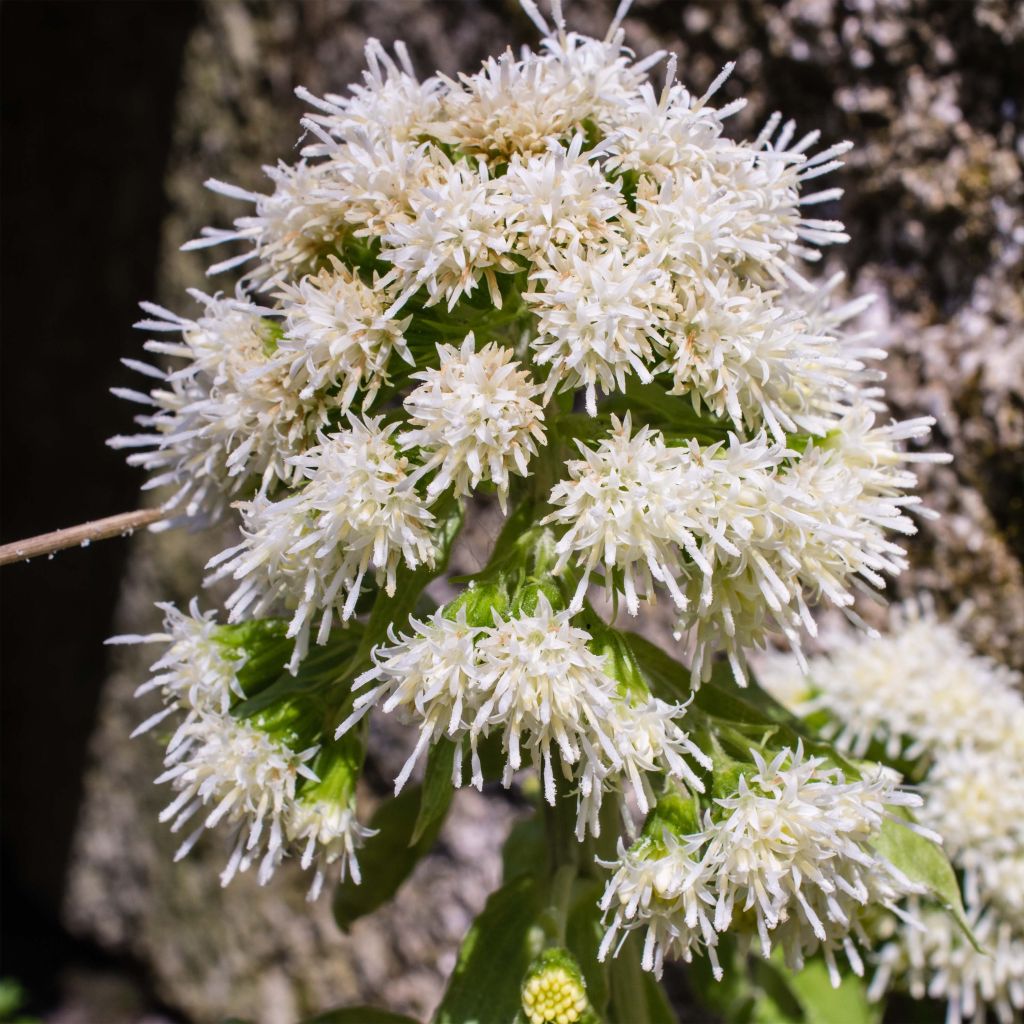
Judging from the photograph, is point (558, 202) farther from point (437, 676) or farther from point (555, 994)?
point (555, 994)

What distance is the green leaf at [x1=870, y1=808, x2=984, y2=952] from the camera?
108 cm

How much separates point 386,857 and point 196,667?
442mm

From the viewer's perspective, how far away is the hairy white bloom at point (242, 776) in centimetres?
103

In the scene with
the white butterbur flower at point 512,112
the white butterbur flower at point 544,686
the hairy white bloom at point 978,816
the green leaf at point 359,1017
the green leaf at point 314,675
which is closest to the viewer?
the white butterbur flower at point 544,686

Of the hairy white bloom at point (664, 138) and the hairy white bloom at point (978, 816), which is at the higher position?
the hairy white bloom at point (664, 138)

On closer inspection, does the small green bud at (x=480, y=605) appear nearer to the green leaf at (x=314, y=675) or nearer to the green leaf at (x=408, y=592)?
the green leaf at (x=408, y=592)

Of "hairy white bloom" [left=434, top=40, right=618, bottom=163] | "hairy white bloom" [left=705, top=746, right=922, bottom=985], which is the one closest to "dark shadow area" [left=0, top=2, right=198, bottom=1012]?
"hairy white bloom" [left=434, top=40, right=618, bottom=163]

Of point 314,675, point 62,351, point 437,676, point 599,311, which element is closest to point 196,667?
point 314,675

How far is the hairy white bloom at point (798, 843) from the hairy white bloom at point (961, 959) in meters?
0.57

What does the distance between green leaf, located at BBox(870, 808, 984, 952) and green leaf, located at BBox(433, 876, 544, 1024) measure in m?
0.38

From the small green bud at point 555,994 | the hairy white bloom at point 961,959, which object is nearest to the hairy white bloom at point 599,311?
the small green bud at point 555,994

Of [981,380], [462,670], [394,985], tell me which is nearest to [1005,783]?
[981,380]

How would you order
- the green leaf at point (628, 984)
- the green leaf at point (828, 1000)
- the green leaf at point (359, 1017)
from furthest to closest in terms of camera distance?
the green leaf at point (828, 1000), the green leaf at point (359, 1017), the green leaf at point (628, 984)

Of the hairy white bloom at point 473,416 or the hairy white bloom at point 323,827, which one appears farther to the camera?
the hairy white bloom at point 323,827
